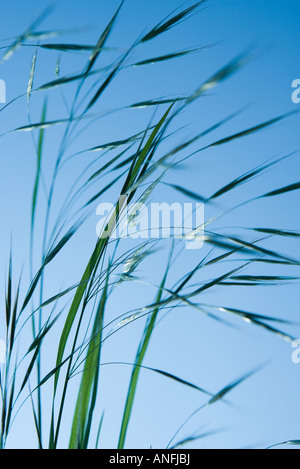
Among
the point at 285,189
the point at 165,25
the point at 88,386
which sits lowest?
the point at 88,386

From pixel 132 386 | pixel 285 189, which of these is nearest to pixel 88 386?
pixel 132 386

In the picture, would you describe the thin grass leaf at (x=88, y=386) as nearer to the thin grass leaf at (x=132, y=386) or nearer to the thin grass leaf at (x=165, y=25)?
the thin grass leaf at (x=132, y=386)

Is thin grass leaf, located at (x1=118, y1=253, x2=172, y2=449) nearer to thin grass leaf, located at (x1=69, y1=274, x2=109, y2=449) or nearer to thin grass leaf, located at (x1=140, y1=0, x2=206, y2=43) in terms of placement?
thin grass leaf, located at (x1=69, y1=274, x2=109, y2=449)

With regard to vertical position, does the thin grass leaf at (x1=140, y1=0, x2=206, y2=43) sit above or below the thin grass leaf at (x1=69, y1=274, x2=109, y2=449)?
above

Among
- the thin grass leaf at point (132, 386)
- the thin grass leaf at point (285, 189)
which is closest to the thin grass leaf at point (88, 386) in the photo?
the thin grass leaf at point (132, 386)

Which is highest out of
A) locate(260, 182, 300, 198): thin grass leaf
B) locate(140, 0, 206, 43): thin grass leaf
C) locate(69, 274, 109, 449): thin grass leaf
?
locate(140, 0, 206, 43): thin grass leaf

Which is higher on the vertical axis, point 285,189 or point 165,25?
point 165,25

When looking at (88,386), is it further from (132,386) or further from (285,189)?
(285,189)

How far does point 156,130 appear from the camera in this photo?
43 cm

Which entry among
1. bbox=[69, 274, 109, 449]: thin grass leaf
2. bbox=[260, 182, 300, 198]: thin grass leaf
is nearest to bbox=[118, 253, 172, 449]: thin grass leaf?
bbox=[69, 274, 109, 449]: thin grass leaf
